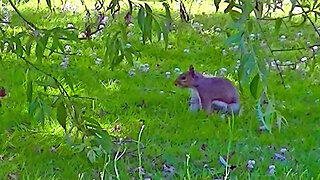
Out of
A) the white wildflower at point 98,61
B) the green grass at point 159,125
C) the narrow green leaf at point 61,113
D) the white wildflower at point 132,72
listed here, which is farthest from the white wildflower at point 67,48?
the narrow green leaf at point 61,113

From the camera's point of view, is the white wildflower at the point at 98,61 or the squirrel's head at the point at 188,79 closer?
the squirrel's head at the point at 188,79

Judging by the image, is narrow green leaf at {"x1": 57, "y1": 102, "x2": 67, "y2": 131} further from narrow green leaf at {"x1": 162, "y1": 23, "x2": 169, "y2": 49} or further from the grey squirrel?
the grey squirrel

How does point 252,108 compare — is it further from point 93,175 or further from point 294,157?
point 93,175

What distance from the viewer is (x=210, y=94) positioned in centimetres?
551

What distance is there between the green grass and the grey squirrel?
0.36 ft

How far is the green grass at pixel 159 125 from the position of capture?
423 cm

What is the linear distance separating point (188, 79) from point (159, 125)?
1.95ft

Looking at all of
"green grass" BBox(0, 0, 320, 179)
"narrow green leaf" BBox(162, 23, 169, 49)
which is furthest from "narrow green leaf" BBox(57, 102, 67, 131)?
"narrow green leaf" BBox(162, 23, 169, 49)

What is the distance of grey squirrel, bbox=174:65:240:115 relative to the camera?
17.8 ft

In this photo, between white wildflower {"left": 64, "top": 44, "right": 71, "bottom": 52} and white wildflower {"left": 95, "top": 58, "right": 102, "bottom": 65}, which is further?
white wildflower {"left": 64, "top": 44, "right": 71, "bottom": 52}

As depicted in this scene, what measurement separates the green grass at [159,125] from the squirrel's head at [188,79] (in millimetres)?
152

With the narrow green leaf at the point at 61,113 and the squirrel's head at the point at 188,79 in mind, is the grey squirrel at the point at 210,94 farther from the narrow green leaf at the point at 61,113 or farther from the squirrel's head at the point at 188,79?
the narrow green leaf at the point at 61,113

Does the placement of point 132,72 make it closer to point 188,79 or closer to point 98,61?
point 98,61

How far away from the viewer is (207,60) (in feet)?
22.9
